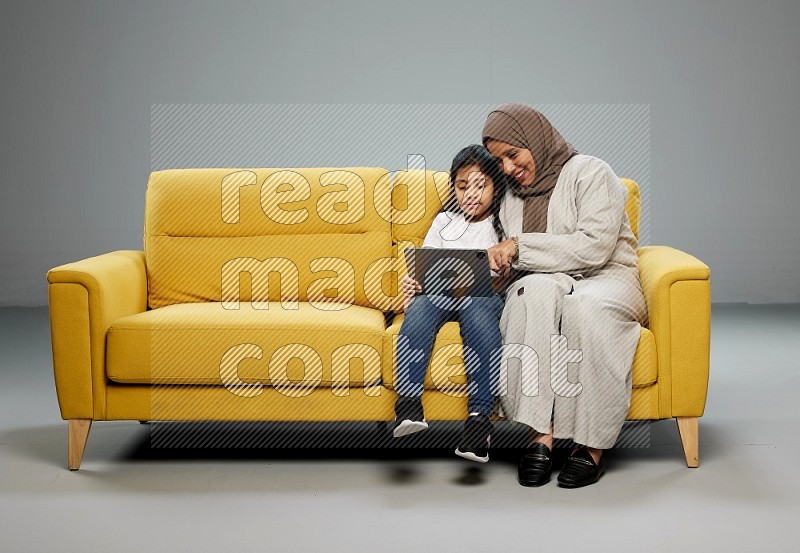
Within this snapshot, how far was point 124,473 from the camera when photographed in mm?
2902

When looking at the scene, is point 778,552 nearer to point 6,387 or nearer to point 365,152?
point 6,387

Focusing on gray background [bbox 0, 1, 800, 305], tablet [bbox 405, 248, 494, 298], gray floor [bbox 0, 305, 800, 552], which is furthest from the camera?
gray background [bbox 0, 1, 800, 305]

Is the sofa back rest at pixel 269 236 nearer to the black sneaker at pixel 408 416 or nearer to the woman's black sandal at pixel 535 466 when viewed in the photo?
the black sneaker at pixel 408 416

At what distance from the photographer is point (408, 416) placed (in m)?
2.79

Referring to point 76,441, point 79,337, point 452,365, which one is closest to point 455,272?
point 452,365

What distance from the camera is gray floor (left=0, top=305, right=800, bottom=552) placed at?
236 cm

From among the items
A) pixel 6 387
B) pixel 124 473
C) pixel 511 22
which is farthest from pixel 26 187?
pixel 124 473

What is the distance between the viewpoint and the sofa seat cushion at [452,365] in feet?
9.42

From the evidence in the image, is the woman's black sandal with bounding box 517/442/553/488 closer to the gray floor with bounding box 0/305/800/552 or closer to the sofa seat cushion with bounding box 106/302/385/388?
the gray floor with bounding box 0/305/800/552

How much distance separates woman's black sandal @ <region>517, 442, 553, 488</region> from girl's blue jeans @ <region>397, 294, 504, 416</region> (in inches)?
6.4

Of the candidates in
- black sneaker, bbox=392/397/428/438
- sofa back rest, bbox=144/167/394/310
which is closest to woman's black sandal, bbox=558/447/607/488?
black sneaker, bbox=392/397/428/438

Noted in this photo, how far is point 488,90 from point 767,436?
140 inches

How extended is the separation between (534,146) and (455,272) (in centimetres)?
50

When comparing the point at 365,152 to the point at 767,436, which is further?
the point at 365,152
